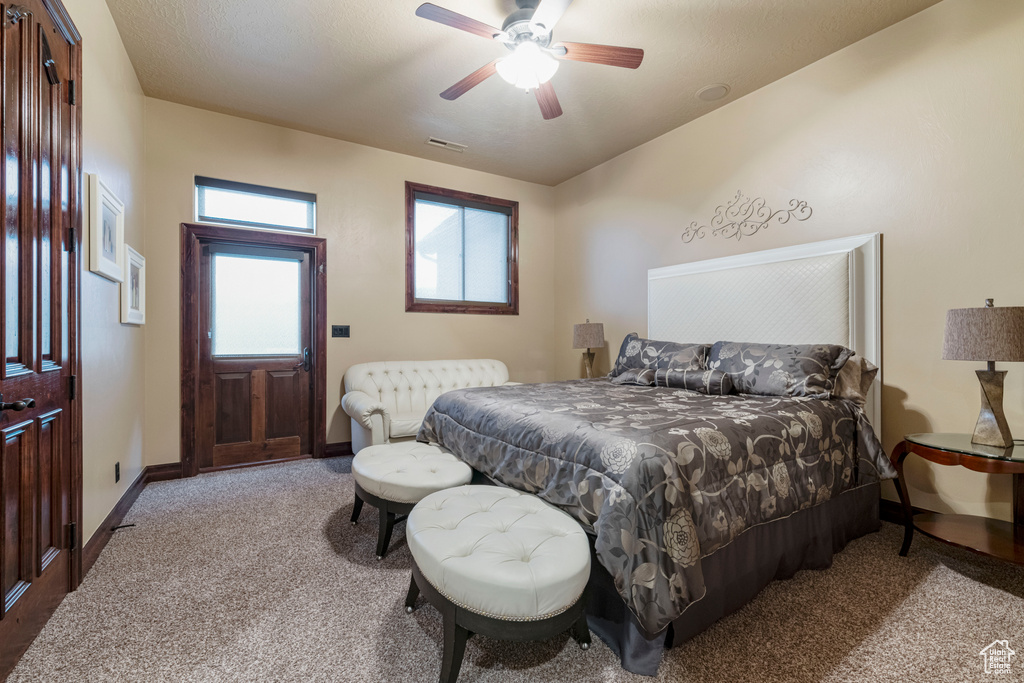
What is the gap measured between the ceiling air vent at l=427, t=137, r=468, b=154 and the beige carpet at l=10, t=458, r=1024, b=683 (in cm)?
340

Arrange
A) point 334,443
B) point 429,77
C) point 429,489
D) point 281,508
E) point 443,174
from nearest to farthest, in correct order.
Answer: point 429,489 → point 281,508 → point 429,77 → point 334,443 → point 443,174

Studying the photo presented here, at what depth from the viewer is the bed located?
4.74 ft

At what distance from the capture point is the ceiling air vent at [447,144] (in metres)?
4.15

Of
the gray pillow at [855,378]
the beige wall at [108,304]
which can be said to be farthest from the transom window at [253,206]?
the gray pillow at [855,378]

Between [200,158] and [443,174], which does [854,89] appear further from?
[200,158]

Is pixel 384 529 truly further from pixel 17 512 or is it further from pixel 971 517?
pixel 971 517

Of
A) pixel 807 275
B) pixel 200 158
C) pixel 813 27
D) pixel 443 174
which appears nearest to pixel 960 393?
pixel 807 275

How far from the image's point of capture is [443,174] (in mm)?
4707

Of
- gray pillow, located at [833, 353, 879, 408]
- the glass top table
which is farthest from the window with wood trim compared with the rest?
the glass top table

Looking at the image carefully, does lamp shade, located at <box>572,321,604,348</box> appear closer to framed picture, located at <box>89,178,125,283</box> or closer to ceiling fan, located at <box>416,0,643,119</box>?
ceiling fan, located at <box>416,0,643,119</box>

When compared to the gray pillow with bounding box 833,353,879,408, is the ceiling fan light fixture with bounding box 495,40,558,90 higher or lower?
higher

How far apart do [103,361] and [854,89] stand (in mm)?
4714

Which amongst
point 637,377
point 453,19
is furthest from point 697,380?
point 453,19

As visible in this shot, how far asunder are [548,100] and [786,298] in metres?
2.10
